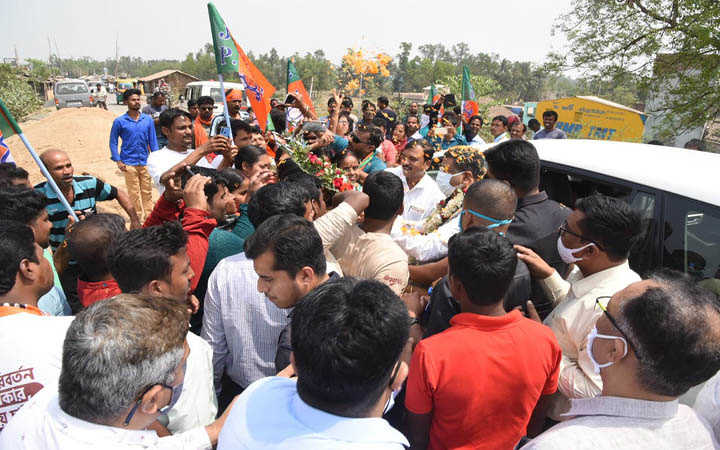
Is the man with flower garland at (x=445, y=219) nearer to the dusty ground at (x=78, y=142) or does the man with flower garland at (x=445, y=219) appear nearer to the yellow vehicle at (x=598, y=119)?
the dusty ground at (x=78, y=142)

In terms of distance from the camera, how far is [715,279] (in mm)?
2537

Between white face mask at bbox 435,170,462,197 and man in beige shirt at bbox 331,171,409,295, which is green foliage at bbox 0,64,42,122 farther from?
man in beige shirt at bbox 331,171,409,295

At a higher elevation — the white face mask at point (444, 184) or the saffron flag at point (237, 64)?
the saffron flag at point (237, 64)

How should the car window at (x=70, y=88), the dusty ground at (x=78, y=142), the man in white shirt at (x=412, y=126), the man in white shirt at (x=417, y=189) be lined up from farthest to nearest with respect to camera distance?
1. the car window at (x=70, y=88)
2. the dusty ground at (x=78, y=142)
3. the man in white shirt at (x=412, y=126)
4. the man in white shirt at (x=417, y=189)

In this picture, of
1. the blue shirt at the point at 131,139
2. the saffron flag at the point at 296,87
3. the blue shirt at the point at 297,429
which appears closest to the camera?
the blue shirt at the point at 297,429

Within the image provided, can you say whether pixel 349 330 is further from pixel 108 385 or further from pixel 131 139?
pixel 131 139

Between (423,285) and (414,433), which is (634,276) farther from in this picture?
(414,433)

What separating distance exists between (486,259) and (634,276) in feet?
3.60

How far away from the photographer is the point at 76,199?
4270 mm

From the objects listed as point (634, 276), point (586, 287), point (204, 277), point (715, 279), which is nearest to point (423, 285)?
point (586, 287)

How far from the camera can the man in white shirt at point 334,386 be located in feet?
3.77

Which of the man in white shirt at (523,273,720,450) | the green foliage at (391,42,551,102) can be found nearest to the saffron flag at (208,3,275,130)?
the man in white shirt at (523,273,720,450)

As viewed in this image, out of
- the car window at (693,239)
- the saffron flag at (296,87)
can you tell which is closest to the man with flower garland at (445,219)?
the car window at (693,239)

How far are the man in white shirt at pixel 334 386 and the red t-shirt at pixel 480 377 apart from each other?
51 cm
